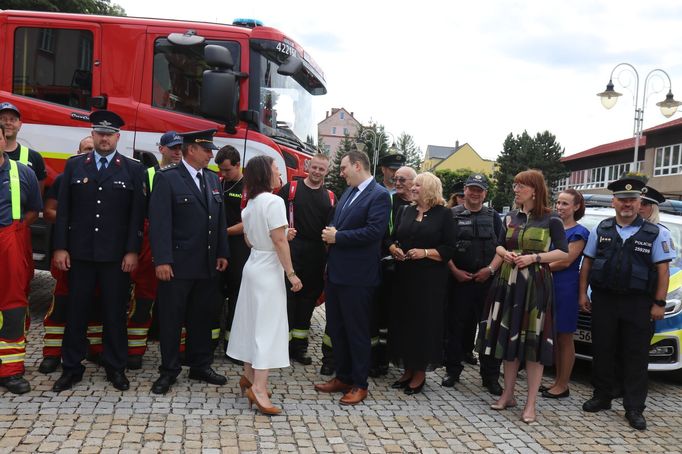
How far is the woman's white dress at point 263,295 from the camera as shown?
448cm

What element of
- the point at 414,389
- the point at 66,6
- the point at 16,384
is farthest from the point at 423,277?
the point at 66,6

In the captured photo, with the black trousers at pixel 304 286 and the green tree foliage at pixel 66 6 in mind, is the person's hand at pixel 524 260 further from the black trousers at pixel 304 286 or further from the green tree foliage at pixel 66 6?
the green tree foliage at pixel 66 6

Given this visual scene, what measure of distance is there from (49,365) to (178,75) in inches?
123

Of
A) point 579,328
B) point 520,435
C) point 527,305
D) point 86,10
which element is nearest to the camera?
point 520,435

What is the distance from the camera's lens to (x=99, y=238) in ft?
15.7

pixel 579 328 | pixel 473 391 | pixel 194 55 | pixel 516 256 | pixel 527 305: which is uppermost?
pixel 194 55

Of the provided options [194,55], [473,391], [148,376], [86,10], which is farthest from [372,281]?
[86,10]

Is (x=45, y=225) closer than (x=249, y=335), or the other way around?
(x=249, y=335)

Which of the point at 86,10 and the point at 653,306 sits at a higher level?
the point at 86,10

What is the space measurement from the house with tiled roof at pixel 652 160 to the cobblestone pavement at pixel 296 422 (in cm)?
2722

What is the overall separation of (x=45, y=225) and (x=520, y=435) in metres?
5.07

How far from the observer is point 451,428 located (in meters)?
4.48

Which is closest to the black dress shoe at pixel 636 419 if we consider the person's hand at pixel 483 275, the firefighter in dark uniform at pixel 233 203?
the person's hand at pixel 483 275

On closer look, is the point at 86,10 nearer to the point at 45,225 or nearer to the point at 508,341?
the point at 45,225
